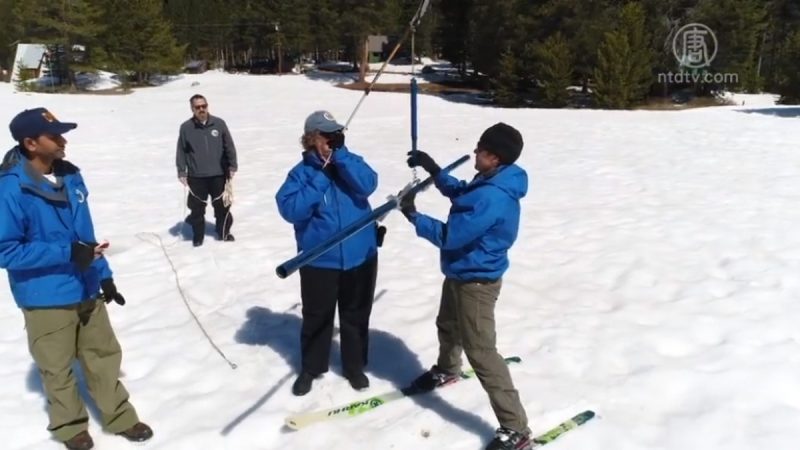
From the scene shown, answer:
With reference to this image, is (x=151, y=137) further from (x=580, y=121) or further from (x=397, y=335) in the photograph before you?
(x=397, y=335)

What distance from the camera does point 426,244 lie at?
825 centimetres

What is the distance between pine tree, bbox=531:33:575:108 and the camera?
33.6 m

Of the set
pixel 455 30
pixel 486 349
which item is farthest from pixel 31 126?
pixel 455 30

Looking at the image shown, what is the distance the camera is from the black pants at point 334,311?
171 inches

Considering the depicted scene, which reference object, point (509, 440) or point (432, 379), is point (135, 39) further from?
point (509, 440)

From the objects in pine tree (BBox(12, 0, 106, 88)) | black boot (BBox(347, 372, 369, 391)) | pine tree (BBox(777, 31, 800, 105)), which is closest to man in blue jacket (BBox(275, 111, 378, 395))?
black boot (BBox(347, 372, 369, 391))

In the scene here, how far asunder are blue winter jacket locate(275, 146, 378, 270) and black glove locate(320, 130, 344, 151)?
35 millimetres

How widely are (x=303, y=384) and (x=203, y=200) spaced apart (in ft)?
14.2

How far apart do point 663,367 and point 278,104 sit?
3000cm

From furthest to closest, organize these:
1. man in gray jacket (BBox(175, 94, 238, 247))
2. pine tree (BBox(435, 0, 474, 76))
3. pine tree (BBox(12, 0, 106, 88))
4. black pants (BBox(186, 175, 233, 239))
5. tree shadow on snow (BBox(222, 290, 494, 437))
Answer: pine tree (BBox(435, 0, 474, 76)), pine tree (BBox(12, 0, 106, 88)), black pants (BBox(186, 175, 233, 239)), man in gray jacket (BBox(175, 94, 238, 247)), tree shadow on snow (BBox(222, 290, 494, 437))

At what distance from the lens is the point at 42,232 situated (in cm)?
356

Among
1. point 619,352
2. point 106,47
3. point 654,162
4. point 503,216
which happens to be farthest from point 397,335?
point 106,47

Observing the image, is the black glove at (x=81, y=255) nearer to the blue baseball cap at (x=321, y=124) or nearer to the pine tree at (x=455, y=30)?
the blue baseball cap at (x=321, y=124)

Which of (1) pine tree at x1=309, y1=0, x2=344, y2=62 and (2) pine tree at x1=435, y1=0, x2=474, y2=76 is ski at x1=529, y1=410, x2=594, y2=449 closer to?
(2) pine tree at x1=435, y1=0, x2=474, y2=76
